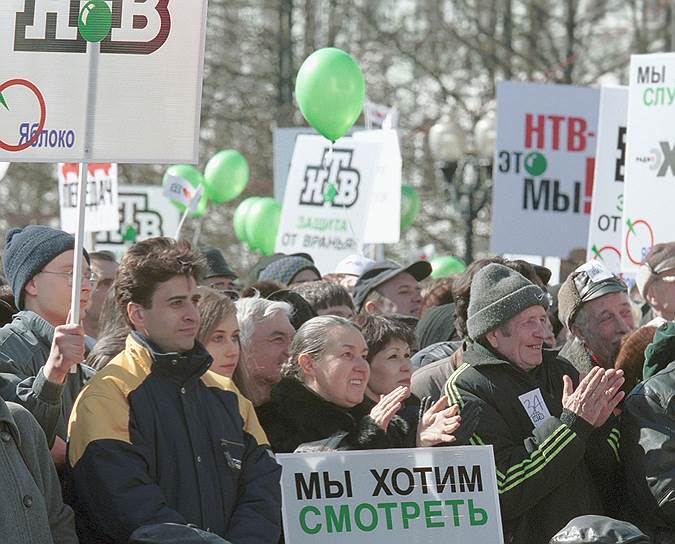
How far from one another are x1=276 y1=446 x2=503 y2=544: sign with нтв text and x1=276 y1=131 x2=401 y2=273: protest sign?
17.9 ft

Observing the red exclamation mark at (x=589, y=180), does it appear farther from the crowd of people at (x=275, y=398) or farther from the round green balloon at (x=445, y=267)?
the crowd of people at (x=275, y=398)

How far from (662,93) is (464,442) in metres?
3.93

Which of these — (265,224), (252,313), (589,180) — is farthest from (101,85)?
(265,224)

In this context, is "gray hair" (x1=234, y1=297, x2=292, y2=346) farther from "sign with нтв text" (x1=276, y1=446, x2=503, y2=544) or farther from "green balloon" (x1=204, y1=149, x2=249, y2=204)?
"green balloon" (x1=204, y1=149, x2=249, y2=204)

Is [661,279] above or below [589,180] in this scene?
below

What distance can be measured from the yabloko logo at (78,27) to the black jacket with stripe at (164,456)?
1008mm

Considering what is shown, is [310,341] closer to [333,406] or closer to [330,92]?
[333,406]

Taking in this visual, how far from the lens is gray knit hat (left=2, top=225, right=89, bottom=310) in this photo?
5.47 m

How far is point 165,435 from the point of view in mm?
4637

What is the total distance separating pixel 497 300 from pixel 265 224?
8.36 meters

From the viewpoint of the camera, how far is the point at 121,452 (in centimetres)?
453

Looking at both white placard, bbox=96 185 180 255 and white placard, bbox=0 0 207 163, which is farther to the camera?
white placard, bbox=96 185 180 255

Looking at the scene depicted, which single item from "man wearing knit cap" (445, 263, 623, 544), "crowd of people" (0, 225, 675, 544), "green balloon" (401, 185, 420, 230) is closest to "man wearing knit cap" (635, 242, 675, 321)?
"crowd of people" (0, 225, 675, 544)

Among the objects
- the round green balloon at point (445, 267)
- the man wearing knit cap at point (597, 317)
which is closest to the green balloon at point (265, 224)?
the round green balloon at point (445, 267)
